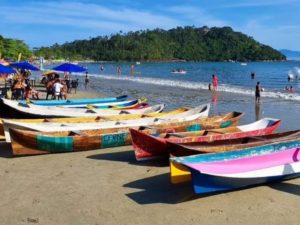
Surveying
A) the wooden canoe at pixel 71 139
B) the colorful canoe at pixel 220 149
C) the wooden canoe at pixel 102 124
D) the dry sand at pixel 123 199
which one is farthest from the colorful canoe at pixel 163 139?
the wooden canoe at pixel 102 124

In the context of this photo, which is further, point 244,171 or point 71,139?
point 71,139

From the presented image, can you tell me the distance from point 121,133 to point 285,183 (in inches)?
193

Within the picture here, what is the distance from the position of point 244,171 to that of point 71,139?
5176mm

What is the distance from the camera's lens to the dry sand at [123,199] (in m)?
7.11

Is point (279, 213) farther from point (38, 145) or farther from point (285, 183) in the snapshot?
point (38, 145)

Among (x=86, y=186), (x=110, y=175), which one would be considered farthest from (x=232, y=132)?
(x=86, y=186)

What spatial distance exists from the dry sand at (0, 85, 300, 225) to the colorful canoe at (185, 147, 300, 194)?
0.24 meters

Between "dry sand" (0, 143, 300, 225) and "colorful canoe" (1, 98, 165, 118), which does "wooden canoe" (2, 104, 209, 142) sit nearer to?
"dry sand" (0, 143, 300, 225)

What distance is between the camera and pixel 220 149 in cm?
941

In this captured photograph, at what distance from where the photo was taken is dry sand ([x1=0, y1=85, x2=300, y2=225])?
23.3 ft

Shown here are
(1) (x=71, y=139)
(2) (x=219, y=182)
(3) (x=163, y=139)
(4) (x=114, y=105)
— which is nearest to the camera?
(2) (x=219, y=182)

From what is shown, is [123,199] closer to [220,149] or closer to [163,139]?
[163,139]

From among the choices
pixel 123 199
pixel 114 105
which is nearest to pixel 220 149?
pixel 123 199

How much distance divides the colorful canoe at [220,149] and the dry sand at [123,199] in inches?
23.4
